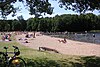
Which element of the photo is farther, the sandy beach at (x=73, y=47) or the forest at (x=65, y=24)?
the forest at (x=65, y=24)

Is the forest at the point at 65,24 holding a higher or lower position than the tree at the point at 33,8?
lower

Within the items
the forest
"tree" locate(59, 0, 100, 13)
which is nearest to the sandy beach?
"tree" locate(59, 0, 100, 13)

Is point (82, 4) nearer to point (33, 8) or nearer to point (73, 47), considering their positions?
point (33, 8)

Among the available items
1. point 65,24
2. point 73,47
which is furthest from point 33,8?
point 65,24

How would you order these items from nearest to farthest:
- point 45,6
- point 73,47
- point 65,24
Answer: point 45,6 < point 73,47 < point 65,24

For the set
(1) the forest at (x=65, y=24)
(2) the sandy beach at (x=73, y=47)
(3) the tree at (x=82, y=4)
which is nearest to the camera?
(3) the tree at (x=82, y=4)

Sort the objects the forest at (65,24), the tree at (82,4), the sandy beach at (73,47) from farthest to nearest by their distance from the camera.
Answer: the forest at (65,24)
the sandy beach at (73,47)
the tree at (82,4)

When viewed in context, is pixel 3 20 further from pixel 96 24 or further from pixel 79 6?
pixel 96 24

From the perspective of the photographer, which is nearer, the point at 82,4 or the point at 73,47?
the point at 82,4

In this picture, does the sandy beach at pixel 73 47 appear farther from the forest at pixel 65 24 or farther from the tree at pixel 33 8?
the forest at pixel 65 24

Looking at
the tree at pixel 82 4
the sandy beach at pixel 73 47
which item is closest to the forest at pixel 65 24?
the sandy beach at pixel 73 47

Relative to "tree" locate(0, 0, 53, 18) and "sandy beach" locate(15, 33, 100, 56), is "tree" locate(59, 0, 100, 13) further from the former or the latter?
"sandy beach" locate(15, 33, 100, 56)

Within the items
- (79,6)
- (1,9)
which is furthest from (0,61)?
(79,6)

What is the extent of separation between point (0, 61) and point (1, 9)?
3.92 meters
